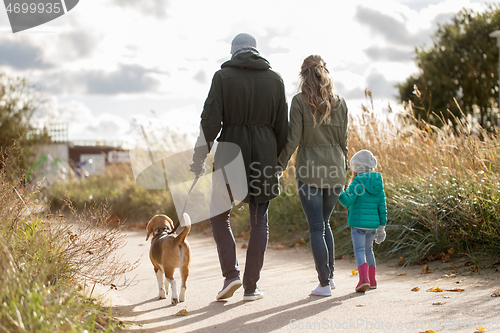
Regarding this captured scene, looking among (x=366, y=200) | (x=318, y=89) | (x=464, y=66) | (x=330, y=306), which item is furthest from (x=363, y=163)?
(x=464, y=66)

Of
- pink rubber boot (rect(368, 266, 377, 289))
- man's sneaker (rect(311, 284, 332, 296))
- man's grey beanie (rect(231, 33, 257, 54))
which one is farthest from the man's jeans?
man's grey beanie (rect(231, 33, 257, 54))

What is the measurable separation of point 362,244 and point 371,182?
1.80 feet

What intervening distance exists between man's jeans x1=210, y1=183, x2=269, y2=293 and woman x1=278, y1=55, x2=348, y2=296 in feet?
1.43

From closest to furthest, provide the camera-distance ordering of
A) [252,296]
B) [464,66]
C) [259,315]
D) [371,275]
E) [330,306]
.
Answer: [259,315] < [330,306] < [252,296] < [371,275] < [464,66]

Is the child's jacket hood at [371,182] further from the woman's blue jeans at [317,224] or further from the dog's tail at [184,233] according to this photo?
the dog's tail at [184,233]

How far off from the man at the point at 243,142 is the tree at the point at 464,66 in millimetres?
22361

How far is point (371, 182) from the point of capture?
3961 mm

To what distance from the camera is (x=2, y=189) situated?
3.79 meters

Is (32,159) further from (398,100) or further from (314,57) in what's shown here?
(398,100)

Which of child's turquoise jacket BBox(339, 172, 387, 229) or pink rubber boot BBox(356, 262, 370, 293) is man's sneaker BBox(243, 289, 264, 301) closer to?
pink rubber boot BBox(356, 262, 370, 293)

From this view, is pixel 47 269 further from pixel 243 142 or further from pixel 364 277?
pixel 364 277

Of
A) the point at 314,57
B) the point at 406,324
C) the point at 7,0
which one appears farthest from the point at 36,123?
the point at 406,324

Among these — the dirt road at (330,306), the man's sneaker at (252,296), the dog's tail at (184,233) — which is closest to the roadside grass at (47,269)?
the dirt road at (330,306)

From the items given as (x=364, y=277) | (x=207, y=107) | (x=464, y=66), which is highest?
(x=464, y=66)
